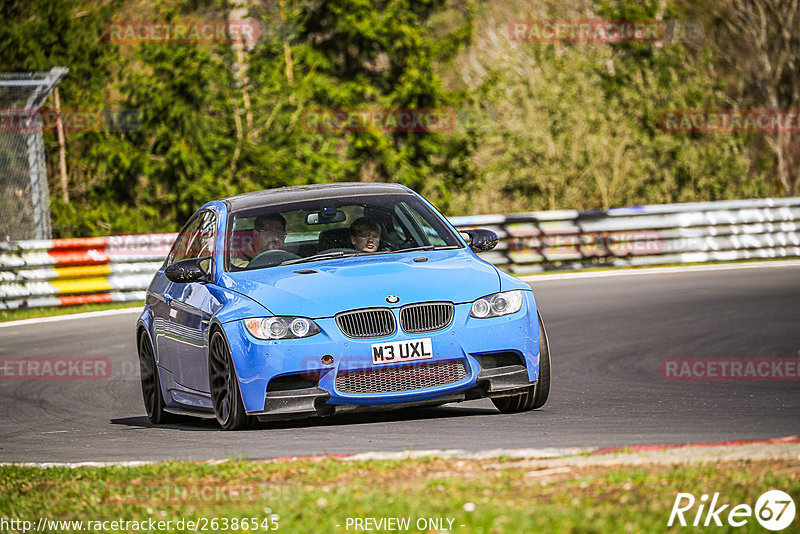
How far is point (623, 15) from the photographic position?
36688mm

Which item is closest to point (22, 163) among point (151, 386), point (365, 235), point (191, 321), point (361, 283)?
point (151, 386)

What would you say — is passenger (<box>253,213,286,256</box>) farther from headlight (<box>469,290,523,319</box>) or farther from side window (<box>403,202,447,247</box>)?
headlight (<box>469,290,523,319</box>)

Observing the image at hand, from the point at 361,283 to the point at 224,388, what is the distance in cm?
109

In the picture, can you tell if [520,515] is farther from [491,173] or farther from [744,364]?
[491,173]

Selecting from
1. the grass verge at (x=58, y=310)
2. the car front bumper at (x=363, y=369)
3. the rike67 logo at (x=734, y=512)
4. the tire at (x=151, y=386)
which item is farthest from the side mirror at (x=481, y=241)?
the grass verge at (x=58, y=310)

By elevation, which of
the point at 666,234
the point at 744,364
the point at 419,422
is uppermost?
the point at 419,422

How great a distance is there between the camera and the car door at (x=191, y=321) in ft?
27.7

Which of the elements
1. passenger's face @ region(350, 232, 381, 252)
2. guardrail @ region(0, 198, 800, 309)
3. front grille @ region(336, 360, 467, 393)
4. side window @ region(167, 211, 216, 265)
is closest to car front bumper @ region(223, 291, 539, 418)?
front grille @ region(336, 360, 467, 393)

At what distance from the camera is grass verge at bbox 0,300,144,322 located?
18.4 meters

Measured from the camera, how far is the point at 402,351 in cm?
762

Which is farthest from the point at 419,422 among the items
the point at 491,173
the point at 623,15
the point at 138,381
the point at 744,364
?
the point at 623,15

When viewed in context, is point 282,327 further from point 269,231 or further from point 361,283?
point 269,231

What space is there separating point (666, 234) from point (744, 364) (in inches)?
424

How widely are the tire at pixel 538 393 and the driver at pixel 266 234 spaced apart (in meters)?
1.89
